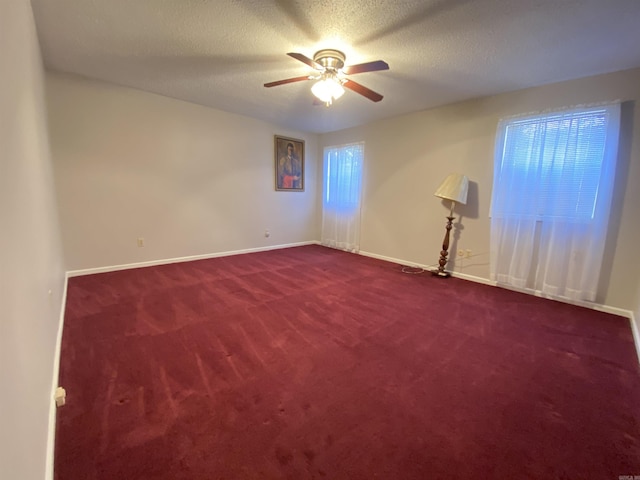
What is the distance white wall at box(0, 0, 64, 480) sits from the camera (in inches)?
30.5

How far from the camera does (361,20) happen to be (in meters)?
1.91

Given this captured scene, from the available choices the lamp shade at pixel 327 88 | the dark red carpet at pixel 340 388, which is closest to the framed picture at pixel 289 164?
the lamp shade at pixel 327 88

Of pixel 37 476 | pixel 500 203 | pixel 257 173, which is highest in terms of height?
pixel 257 173

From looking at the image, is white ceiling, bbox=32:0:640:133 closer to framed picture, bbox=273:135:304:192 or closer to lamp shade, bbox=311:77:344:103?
lamp shade, bbox=311:77:344:103

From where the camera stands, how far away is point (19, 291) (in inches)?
39.8

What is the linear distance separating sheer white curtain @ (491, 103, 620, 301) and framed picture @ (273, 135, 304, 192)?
3.22 m

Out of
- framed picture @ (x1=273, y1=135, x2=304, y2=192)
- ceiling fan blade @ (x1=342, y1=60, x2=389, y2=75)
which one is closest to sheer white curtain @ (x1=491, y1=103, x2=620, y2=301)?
ceiling fan blade @ (x1=342, y1=60, x2=389, y2=75)

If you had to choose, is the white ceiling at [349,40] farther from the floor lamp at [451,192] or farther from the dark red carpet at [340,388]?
the dark red carpet at [340,388]

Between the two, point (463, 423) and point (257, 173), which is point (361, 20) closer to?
point (463, 423)

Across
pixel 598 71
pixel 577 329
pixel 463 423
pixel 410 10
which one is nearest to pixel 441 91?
pixel 598 71

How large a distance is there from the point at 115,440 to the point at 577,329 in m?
3.34

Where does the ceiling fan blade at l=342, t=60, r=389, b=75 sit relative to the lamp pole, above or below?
above

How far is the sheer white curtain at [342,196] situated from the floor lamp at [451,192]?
1.62m

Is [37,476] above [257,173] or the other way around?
the other way around
